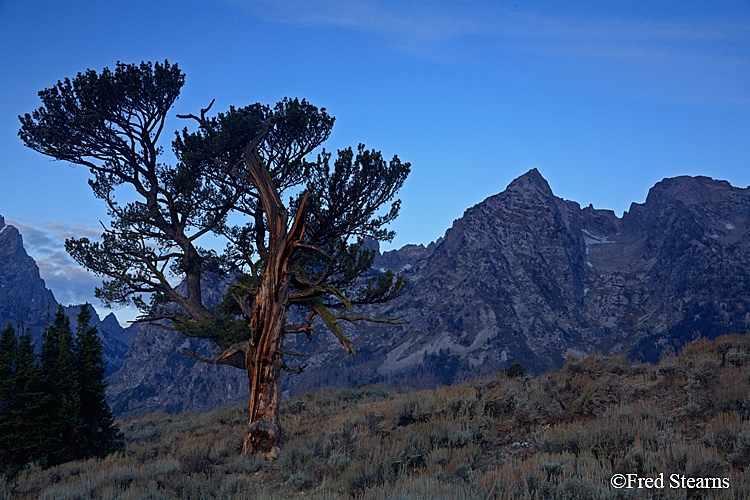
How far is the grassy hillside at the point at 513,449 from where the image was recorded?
246 inches

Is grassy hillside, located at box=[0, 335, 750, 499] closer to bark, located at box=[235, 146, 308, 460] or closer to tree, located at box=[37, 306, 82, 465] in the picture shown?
bark, located at box=[235, 146, 308, 460]

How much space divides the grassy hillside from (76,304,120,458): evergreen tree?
1.25 metres

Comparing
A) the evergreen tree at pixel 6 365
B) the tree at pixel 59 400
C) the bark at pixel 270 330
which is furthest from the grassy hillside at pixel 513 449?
the evergreen tree at pixel 6 365

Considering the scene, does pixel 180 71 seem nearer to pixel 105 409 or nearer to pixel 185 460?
pixel 105 409

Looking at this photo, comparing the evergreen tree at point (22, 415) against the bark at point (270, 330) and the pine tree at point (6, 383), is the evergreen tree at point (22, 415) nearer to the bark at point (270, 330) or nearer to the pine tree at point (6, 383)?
the pine tree at point (6, 383)

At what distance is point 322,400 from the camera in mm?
20703

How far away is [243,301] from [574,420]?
10108 millimetres

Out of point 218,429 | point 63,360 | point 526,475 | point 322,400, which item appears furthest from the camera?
point 322,400

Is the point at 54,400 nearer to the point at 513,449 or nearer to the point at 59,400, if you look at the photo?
the point at 59,400

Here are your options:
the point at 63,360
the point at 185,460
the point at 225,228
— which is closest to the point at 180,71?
the point at 225,228

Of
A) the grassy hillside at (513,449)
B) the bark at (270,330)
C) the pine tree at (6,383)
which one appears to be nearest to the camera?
the grassy hillside at (513,449)

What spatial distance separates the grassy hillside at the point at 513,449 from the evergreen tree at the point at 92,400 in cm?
125

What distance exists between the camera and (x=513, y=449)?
899 centimetres

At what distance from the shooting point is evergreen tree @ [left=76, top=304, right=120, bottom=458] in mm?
14531
